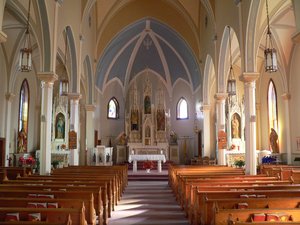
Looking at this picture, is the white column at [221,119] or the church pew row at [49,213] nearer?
the church pew row at [49,213]

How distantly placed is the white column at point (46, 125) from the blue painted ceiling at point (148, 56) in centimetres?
1295

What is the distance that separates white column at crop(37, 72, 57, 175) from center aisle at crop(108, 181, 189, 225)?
11.0ft

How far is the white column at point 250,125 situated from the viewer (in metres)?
13.4

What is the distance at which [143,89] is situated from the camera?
103 ft

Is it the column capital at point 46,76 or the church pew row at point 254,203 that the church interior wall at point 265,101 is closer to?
the column capital at point 46,76

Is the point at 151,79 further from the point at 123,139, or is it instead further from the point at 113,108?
the point at 123,139

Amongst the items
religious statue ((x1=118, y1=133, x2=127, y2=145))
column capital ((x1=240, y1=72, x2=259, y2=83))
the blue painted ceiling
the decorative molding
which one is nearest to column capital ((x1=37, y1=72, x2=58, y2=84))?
column capital ((x1=240, y1=72, x2=259, y2=83))

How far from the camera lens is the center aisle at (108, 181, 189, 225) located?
927 cm

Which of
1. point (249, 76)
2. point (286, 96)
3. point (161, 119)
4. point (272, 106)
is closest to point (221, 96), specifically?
point (286, 96)

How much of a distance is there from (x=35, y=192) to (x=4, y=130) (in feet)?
50.3

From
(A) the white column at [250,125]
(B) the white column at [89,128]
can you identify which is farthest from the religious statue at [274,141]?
(B) the white column at [89,128]

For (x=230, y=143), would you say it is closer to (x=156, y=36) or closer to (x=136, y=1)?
(x=156, y=36)

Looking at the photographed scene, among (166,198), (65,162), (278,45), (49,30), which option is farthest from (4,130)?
(278,45)

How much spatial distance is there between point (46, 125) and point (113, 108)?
19187mm
